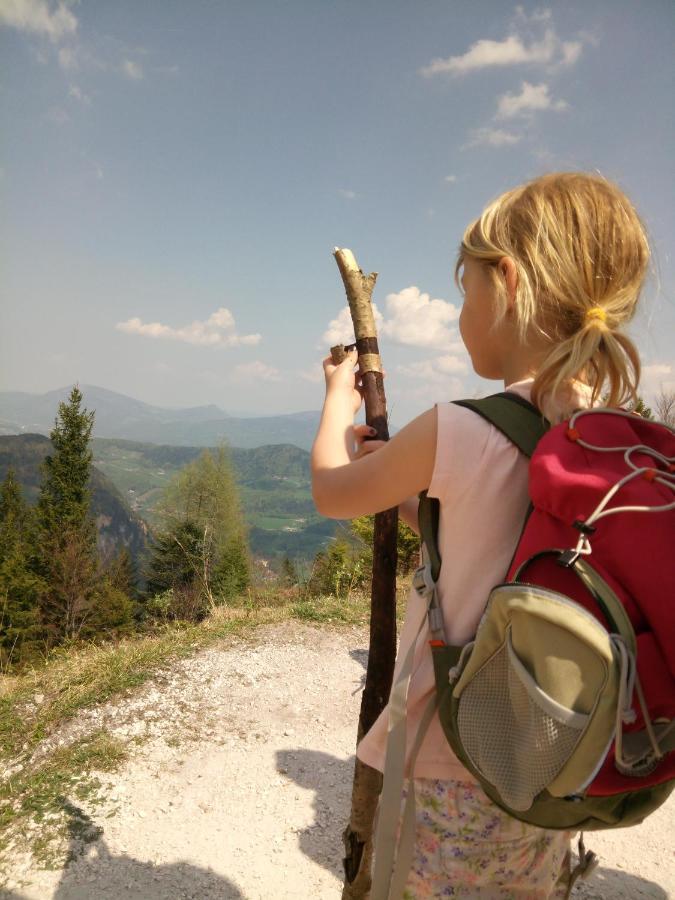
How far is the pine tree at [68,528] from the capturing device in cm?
3125

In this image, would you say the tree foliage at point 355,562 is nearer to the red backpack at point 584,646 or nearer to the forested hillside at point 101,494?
the red backpack at point 584,646

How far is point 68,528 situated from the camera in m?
35.0

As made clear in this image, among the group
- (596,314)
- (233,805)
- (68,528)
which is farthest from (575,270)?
(68,528)

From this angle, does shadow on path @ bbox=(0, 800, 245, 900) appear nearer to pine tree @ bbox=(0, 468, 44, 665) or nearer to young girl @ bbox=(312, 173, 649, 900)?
young girl @ bbox=(312, 173, 649, 900)

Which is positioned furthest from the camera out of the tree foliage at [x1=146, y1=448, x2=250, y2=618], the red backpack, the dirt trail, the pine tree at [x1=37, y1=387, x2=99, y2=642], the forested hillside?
the forested hillside

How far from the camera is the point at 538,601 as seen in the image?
932 millimetres

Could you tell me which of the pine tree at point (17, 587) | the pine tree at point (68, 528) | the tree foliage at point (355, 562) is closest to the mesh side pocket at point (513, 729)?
the tree foliage at point (355, 562)

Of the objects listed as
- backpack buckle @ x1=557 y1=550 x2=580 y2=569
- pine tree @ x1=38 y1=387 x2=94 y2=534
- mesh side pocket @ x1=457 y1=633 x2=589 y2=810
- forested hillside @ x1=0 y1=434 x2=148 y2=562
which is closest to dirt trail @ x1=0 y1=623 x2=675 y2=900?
mesh side pocket @ x1=457 y1=633 x2=589 y2=810

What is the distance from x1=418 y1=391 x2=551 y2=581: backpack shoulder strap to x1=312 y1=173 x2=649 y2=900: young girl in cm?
2

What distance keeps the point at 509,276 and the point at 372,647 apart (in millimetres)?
1360

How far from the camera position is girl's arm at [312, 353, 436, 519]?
47.1 inches

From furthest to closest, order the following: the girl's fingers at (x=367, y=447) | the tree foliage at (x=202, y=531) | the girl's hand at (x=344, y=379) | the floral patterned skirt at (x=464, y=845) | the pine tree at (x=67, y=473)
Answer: the tree foliage at (x=202, y=531) → the pine tree at (x=67, y=473) → the girl's hand at (x=344, y=379) → the girl's fingers at (x=367, y=447) → the floral patterned skirt at (x=464, y=845)

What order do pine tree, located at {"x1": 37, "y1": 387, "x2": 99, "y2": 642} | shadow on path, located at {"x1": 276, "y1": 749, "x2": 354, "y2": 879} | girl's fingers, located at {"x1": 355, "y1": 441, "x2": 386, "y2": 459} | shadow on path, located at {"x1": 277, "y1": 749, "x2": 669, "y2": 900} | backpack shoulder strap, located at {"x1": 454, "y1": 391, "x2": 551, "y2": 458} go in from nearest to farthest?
backpack shoulder strap, located at {"x1": 454, "y1": 391, "x2": 551, "y2": 458}, girl's fingers, located at {"x1": 355, "y1": 441, "x2": 386, "y2": 459}, shadow on path, located at {"x1": 277, "y1": 749, "x2": 669, "y2": 900}, shadow on path, located at {"x1": 276, "y1": 749, "x2": 354, "y2": 879}, pine tree, located at {"x1": 37, "y1": 387, "x2": 99, "y2": 642}

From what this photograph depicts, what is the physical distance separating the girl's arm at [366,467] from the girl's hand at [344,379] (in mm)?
76
